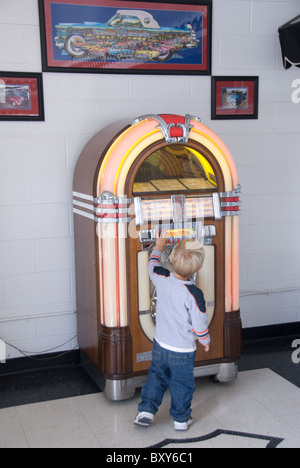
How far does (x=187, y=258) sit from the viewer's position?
2838 millimetres

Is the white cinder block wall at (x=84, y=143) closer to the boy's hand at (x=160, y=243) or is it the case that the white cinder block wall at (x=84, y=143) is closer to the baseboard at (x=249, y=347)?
the baseboard at (x=249, y=347)

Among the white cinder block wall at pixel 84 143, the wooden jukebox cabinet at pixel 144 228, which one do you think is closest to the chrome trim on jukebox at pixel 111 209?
the wooden jukebox cabinet at pixel 144 228

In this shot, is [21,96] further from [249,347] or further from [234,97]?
[249,347]

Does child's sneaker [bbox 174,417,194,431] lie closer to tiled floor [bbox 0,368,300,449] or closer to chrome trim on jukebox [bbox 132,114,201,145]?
tiled floor [bbox 0,368,300,449]

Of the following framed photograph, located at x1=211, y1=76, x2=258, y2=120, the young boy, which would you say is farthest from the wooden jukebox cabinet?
framed photograph, located at x1=211, y1=76, x2=258, y2=120

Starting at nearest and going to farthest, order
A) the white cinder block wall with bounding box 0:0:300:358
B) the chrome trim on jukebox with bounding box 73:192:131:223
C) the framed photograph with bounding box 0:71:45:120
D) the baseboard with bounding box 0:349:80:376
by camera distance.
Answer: the chrome trim on jukebox with bounding box 73:192:131:223
the framed photograph with bounding box 0:71:45:120
the white cinder block wall with bounding box 0:0:300:358
the baseboard with bounding box 0:349:80:376

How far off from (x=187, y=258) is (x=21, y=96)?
1.61 metres

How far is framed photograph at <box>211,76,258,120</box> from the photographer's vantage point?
4012 mm

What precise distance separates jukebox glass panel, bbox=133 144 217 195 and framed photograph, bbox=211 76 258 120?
2.51 feet

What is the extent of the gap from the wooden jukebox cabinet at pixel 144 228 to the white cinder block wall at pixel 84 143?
287 mm
